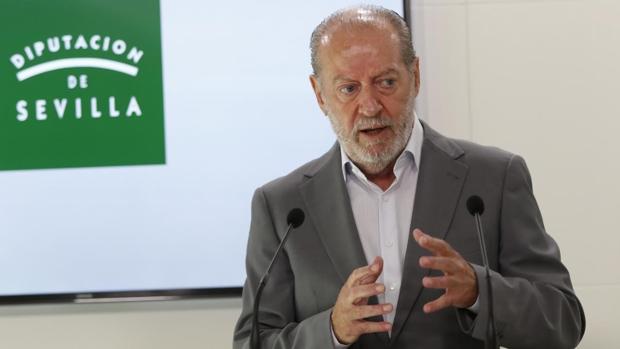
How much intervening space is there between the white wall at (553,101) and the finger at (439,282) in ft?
5.01

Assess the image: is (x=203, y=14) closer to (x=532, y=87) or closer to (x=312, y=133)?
(x=312, y=133)

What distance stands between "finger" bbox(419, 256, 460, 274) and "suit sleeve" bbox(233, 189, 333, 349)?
337 millimetres

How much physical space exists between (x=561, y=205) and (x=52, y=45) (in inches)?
71.9

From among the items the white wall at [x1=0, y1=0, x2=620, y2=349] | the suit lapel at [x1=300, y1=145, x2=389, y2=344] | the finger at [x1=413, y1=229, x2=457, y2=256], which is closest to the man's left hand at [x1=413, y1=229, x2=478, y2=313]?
the finger at [x1=413, y1=229, x2=457, y2=256]

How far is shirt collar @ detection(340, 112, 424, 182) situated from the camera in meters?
2.29

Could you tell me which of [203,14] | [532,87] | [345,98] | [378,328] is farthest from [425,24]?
[378,328]

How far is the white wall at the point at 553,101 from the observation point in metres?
3.36

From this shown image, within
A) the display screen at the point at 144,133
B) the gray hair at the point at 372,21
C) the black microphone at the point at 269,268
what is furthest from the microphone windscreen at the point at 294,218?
the display screen at the point at 144,133

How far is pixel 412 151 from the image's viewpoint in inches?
90.0

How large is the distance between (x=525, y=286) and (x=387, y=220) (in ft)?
1.20

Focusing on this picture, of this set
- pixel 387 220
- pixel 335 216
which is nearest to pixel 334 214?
pixel 335 216

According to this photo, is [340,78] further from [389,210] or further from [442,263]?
[442,263]

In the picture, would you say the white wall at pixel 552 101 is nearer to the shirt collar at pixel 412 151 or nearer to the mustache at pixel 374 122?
the shirt collar at pixel 412 151

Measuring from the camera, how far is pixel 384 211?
7.45 feet
